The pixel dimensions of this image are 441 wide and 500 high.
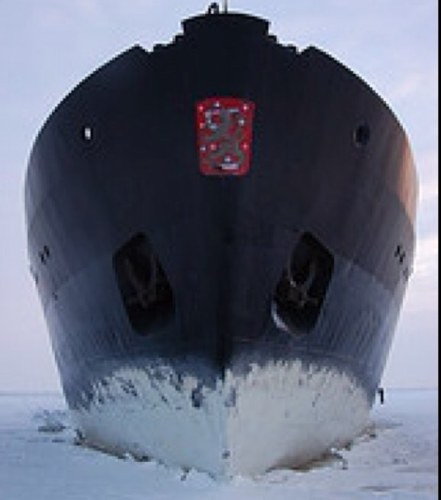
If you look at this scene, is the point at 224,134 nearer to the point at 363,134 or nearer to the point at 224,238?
the point at 224,238

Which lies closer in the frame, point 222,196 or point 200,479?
point 200,479

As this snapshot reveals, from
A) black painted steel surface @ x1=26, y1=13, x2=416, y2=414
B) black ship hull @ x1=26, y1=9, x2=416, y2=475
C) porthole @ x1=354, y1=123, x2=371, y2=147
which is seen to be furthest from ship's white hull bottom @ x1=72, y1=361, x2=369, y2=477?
porthole @ x1=354, y1=123, x2=371, y2=147

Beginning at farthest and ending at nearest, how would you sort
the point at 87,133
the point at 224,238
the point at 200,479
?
the point at 87,133 < the point at 224,238 < the point at 200,479

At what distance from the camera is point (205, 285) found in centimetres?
656

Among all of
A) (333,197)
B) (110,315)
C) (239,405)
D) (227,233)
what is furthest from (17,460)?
(333,197)

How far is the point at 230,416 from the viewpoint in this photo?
240 inches

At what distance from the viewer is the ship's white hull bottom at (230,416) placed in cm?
615

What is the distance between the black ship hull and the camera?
21.3 feet

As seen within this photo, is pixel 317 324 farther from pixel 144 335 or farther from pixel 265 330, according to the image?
pixel 144 335

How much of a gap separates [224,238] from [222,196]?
0.41 metres

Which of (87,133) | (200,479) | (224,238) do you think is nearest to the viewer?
(200,479)

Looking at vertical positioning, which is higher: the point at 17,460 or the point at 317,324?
the point at 317,324

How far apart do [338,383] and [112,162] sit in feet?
11.5

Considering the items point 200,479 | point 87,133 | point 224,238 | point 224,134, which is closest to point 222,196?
point 224,238
